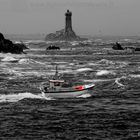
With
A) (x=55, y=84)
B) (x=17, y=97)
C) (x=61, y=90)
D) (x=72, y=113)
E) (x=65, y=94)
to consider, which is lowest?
(x=17, y=97)

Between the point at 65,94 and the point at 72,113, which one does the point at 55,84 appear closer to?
the point at 65,94

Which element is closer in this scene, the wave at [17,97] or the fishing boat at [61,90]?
the wave at [17,97]

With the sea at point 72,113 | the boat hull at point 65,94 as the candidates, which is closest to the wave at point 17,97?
the sea at point 72,113

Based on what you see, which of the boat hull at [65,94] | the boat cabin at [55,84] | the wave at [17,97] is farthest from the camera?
the boat cabin at [55,84]

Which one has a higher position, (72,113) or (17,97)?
(72,113)

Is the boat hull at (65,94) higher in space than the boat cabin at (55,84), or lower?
lower

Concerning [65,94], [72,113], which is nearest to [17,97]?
[65,94]

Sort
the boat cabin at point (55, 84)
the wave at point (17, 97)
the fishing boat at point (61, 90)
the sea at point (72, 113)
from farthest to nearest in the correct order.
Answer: the boat cabin at point (55, 84) < the fishing boat at point (61, 90) < the wave at point (17, 97) < the sea at point (72, 113)

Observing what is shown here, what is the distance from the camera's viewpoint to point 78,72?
316ft

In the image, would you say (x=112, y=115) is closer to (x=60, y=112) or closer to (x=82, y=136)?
(x=60, y=112)

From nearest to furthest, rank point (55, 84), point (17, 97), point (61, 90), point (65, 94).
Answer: point (61, 90) < point (65, 94) < point (55, 84) < point (17, 97)

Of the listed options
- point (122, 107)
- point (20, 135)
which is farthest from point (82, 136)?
point (122, 107)

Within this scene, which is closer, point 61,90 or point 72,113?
point 72,113

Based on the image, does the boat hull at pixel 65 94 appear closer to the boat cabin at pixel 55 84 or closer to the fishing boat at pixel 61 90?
the fishing boat at pixel 61 90
